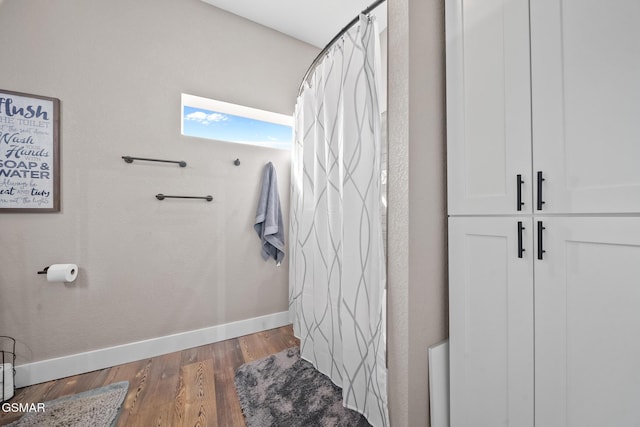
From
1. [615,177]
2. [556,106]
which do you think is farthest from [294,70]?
[615,177]

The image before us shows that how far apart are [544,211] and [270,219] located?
1.84 metres

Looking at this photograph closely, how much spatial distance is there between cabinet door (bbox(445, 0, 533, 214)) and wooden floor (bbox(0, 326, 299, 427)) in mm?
1594

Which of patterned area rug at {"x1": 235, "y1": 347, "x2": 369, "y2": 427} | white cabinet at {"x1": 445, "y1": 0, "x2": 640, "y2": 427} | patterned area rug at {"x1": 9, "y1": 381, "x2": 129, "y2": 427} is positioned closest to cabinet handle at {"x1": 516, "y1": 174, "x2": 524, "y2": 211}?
white cabinet at {"x1": 445, "y1": 0, "x2": 640, "y2": 427}

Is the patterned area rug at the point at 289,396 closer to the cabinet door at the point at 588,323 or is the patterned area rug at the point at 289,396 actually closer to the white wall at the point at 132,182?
the white wall at the point at 132,182

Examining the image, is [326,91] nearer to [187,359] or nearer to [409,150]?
[409,150]

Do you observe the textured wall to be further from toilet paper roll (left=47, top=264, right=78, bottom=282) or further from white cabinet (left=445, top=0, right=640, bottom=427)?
toilet paper roll (left=47, top=264, right=78, bottom=282)

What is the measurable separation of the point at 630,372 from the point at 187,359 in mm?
2257

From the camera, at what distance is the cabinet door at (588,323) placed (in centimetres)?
68

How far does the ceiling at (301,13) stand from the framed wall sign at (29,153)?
4.85ft

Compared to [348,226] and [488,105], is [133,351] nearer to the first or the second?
[348,226]

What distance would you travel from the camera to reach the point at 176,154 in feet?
6.39

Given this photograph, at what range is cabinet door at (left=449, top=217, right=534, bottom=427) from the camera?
87cm

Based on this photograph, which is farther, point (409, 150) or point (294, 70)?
point (294, 70)

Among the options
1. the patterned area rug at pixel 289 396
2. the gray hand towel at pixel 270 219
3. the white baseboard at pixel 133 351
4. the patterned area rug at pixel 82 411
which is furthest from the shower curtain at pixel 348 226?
the patterned area rug at pixel 82 411
